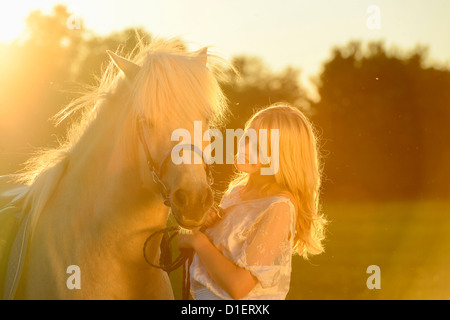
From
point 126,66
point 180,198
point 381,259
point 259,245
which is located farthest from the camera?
point 381,259

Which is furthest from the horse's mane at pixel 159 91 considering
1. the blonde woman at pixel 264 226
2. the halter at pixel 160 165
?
the blonde woman at pixel 264 226

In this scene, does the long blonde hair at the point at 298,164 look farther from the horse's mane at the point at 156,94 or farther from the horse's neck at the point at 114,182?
the horse's neck at the point at 114,182

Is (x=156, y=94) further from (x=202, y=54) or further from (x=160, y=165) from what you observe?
(x=202, y=54)

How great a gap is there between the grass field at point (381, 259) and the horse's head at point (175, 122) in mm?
2609

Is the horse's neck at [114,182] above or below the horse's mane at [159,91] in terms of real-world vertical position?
below

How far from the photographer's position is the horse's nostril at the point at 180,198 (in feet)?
9.34

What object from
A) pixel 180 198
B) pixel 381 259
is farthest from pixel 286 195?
pixel 381 259

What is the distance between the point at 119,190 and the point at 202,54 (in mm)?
913

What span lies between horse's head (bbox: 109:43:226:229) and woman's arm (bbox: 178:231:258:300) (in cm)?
23

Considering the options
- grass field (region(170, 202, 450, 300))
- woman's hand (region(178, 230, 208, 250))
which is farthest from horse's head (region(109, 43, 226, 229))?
grass field (region(170, 202, 450, 300))

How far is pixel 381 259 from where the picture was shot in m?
14.9

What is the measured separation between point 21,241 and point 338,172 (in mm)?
30946

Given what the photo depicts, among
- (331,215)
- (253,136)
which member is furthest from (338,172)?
(253,136)
